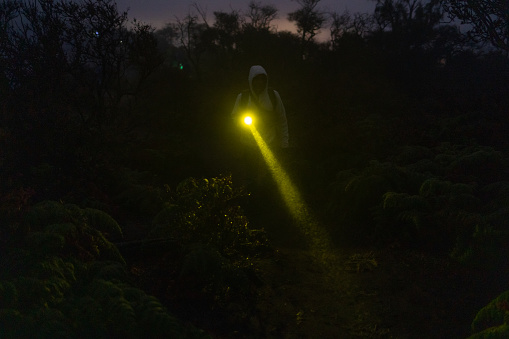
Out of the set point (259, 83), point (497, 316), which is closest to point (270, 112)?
point (259, 83)

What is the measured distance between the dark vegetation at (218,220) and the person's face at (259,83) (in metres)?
1.93

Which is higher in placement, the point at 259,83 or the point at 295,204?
the point at 259,83

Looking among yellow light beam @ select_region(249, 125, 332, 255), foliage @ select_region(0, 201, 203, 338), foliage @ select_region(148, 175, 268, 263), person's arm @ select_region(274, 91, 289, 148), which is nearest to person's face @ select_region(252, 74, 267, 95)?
person's arm @ select_region(274, 91, 289, 148)

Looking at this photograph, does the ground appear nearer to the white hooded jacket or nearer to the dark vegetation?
the dark vegetation

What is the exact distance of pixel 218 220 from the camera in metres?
4.79

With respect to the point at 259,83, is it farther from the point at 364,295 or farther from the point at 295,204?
the point at 364,295

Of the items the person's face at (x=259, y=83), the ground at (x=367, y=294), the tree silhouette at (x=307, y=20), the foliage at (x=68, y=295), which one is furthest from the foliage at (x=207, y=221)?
the tree silhouette at (x=307, y=20)

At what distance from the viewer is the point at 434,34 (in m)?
27.3

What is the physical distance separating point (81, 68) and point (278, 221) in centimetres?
646

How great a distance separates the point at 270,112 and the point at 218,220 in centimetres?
288

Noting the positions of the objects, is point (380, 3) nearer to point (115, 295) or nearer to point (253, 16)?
point (253, 16)

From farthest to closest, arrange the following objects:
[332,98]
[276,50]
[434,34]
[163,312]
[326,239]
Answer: [434,34]
[276,50]
[332,98]
[326,239]
[163,312]

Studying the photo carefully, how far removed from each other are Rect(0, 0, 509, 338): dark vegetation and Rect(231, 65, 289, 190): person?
765 millimetres

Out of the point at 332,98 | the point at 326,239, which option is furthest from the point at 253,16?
the point at 326,239
